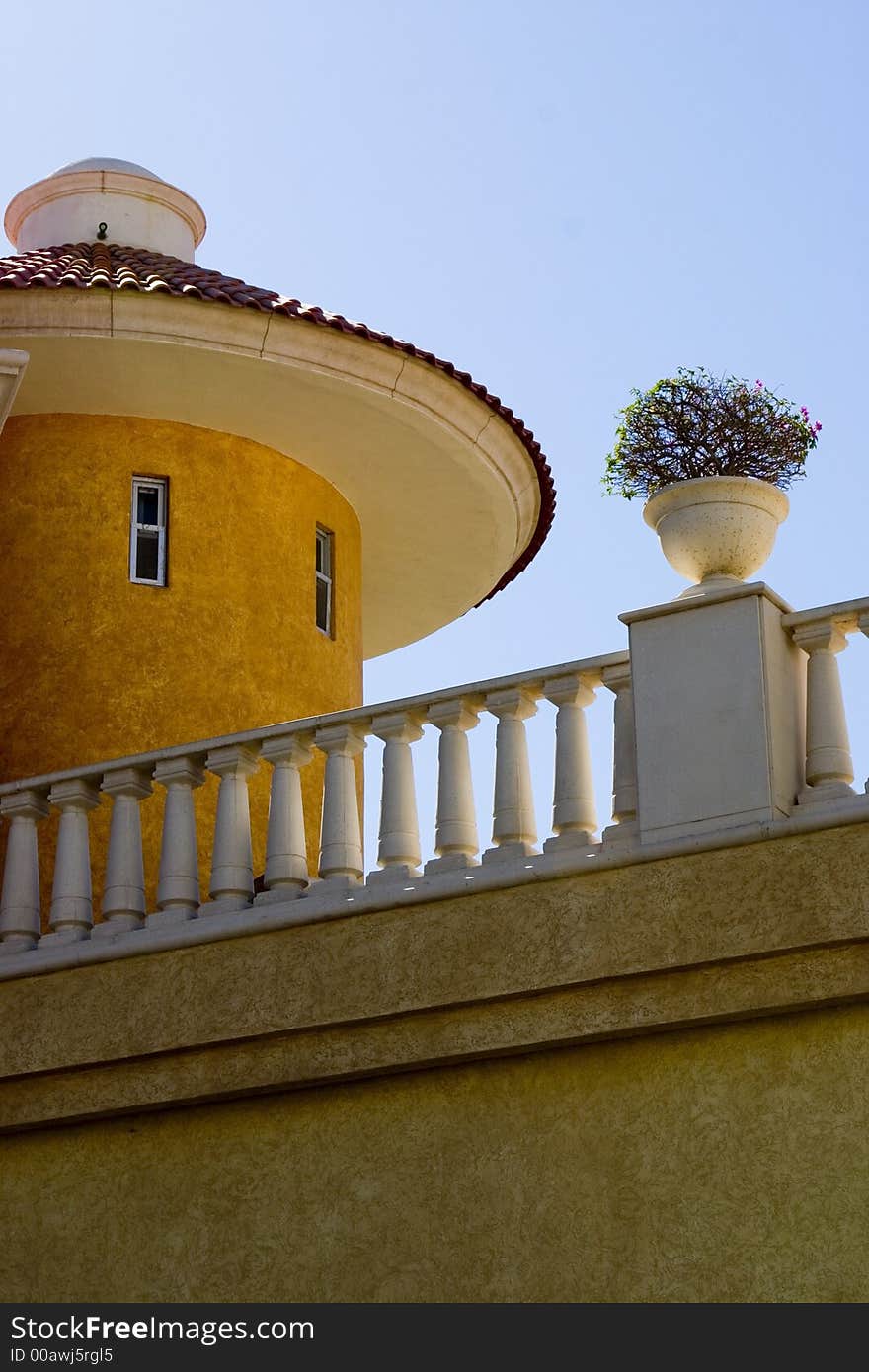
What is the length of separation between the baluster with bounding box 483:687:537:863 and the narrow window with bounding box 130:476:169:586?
3.90m

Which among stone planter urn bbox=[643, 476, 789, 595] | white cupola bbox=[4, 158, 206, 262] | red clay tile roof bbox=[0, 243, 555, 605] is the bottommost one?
stone planter urn bbox=[643, 476, 789, 595]

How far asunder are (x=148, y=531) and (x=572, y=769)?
456cm

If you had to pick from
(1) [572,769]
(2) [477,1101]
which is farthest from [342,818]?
(2) [477,1101]

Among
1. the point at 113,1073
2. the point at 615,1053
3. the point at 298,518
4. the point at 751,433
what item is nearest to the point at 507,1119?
the point at 615,1053

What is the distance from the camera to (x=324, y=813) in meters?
9.77

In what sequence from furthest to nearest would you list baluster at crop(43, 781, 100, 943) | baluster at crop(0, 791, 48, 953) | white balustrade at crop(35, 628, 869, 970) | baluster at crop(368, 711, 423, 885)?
baluster at crop(0, 791, 48, 953) → baluster at crop(43, 781, 100, 943) → baluster at crop(368, 711, 423, 885) → white balustrade at crop(35, 628, 869, 970)

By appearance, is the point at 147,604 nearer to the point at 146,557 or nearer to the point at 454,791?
the point at 146,557

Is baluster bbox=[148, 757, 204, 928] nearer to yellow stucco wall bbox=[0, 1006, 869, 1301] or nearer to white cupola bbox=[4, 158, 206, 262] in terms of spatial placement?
yellow stucco wall bbox=[0, 1006, 869, 1301]

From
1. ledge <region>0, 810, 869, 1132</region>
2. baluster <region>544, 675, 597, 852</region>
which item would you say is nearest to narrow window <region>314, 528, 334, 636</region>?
ledge <region>0, 810, 869, 1132</region>

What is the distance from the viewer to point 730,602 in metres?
8.99

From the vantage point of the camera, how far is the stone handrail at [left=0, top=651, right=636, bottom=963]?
9281 millimetres
